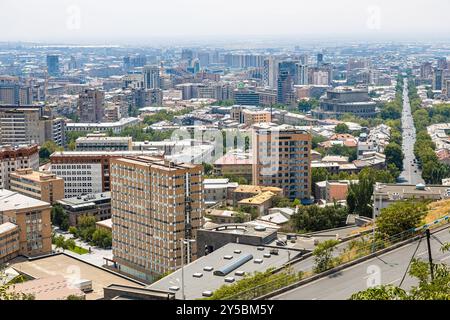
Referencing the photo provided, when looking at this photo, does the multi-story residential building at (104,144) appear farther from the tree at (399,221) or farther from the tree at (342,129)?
the tree at (399,221)

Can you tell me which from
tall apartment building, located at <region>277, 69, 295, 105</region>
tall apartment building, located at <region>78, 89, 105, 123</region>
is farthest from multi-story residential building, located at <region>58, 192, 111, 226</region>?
tall apartment building, located at <region>277, 69, 295, 105</region>

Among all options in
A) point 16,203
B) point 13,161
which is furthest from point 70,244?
point 13,161

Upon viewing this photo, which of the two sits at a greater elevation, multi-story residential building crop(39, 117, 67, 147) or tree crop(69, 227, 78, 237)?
multi-story residential building crop(39, 117, 67, 147)

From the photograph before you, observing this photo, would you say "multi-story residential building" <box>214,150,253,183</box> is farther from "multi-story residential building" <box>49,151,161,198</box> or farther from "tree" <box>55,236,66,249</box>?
"tree" <box>55,236,66,249</box>

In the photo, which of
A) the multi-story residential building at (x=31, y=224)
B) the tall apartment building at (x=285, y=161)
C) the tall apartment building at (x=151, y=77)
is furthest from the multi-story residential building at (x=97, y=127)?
the multi-story residential building at (x=31, y=224)

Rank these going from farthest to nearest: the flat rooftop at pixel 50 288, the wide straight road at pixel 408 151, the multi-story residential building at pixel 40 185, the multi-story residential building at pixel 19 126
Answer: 1. the multi-story residential building at pixel 19 126
2. the wide straight road at pixel 408 151
3. the multi-story residential building at pixel 40 185
4. the flat rooftop at pixel 50 288

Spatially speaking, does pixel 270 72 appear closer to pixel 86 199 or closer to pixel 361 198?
pixel 86 199
